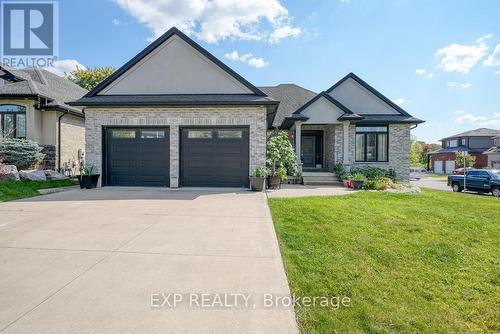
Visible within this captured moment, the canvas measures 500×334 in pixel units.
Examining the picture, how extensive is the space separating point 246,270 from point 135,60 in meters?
12.3

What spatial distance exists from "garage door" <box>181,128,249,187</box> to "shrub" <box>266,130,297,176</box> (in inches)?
56.6

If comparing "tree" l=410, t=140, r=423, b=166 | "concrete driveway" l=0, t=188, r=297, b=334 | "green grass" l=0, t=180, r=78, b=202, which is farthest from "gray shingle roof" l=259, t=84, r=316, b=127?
"tree" l=410, t=140, r=423, b=166

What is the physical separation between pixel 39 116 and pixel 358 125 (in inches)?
786

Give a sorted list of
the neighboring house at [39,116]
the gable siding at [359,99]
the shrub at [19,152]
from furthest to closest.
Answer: the gable siding at [359,99] → the neighboring house at [39,116] → the shrub at [19,152]

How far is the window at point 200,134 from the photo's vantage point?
12539mm

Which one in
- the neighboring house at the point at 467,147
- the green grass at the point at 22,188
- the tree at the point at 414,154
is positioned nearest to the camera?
the green grass at the point at 22,188

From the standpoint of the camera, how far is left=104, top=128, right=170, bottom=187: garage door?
1270 centimetres

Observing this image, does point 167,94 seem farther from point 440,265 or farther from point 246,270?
point 440,265

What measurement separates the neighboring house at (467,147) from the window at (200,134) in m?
48.4

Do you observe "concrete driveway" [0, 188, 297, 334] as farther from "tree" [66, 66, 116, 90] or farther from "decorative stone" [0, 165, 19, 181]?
"tree" [66, 66, 116, 90]

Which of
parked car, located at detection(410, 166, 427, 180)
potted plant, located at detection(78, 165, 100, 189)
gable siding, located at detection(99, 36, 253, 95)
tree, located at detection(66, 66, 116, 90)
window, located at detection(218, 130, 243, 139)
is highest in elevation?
tree, located at detection(66, 66, 116, 90)

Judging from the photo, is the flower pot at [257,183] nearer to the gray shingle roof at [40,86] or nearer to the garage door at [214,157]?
the garage door at [214,157]

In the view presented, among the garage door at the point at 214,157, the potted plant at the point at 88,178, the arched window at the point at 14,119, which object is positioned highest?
the arched window at the point at 14,119

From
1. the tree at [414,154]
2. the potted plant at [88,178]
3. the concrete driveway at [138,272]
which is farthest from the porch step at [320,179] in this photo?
the tree at [414,154]
